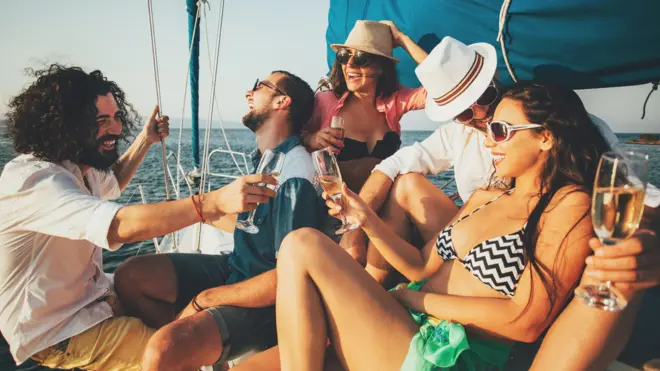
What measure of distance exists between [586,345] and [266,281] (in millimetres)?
1415

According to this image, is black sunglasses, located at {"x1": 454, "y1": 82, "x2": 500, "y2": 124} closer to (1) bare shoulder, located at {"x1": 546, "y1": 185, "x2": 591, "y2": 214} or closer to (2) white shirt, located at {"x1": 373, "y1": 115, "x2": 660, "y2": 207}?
(2) white shirt, located at {"x1": 373, "y1": 115, "x2": 660, "y2": 207}

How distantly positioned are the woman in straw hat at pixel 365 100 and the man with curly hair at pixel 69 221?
1.36 m

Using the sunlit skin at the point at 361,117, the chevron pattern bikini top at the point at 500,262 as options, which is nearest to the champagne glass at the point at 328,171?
the chevron pattern bikini top at the point at 500,262

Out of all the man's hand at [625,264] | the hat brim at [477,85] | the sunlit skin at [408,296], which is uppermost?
the hat brim at [477,85]

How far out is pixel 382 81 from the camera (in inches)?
144

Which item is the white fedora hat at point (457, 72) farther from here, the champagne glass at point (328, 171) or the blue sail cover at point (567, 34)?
the champagne glass at point (328, 171)

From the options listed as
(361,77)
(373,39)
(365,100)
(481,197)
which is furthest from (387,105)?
(481,197)

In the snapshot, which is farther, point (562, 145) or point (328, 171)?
point (328, 171)

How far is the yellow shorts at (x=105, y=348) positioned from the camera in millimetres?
2405

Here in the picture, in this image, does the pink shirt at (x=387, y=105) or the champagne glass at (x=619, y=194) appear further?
the pink shirt at (x=387, y=105)

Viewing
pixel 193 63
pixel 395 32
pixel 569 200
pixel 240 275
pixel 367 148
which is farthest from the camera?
pixel 193 63

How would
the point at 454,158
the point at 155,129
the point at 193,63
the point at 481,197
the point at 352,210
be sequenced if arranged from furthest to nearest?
1. the point at 193,63
2. the point at 155,129
3. the point at 454,158
4. the point at 481,197
5. the point at 352,210

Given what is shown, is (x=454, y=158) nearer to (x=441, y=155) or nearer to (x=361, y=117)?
(x=441, y=155)

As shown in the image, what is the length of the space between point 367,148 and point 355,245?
995 millimetres
